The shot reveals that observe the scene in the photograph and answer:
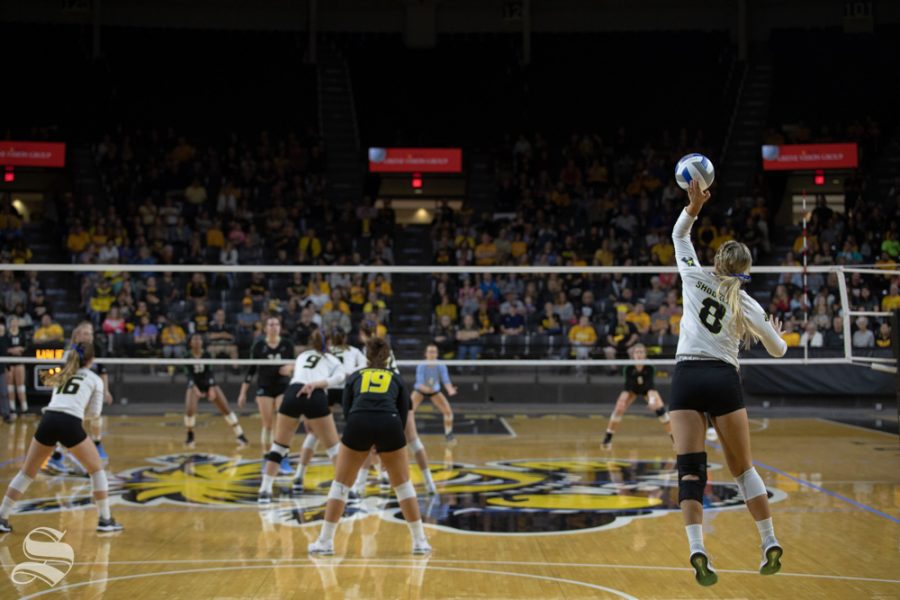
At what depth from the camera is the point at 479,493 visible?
11180 mm

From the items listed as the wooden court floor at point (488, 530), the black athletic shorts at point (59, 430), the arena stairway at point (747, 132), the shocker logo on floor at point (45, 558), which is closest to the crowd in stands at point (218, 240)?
the wooden court floor at point (488, 530)

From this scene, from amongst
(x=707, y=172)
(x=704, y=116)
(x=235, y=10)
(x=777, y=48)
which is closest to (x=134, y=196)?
(x=235, y=10)

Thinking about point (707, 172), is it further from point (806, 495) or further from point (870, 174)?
point (870, 174)

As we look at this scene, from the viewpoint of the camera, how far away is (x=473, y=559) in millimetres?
8117

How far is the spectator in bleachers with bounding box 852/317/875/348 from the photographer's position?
19.3m

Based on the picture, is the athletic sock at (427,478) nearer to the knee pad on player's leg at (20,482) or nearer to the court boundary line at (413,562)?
the court boundary line at (413,562)

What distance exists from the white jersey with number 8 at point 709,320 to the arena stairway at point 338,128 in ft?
72.8

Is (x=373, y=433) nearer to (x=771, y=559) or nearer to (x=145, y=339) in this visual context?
(x=771, y=559)

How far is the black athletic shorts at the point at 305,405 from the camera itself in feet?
34.9

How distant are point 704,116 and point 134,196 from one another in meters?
16.1

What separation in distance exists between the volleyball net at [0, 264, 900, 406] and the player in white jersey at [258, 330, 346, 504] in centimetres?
726

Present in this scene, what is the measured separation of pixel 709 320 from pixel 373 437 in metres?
3.07

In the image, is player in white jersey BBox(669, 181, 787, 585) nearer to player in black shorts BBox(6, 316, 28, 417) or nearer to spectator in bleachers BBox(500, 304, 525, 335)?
spectator in bleachers BBox(500, 304, 525, 335)

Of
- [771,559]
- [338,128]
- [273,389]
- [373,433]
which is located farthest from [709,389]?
[338,128]
